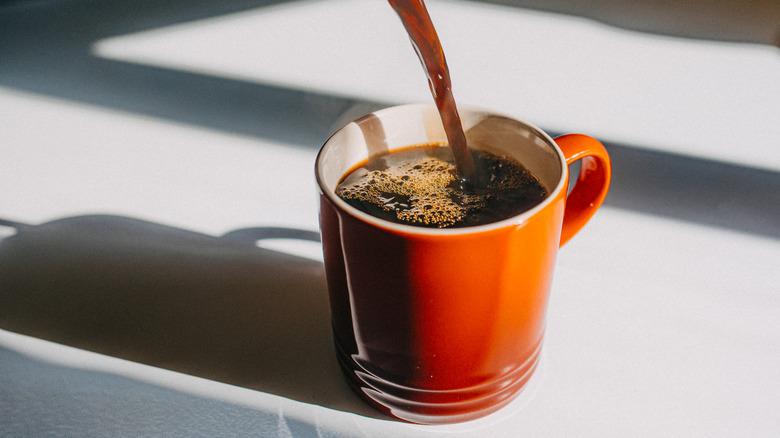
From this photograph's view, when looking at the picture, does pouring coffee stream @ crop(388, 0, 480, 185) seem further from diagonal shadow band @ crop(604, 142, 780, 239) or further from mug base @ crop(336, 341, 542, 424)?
diagonal shadow band @ crop(604, 142, 780, 239)

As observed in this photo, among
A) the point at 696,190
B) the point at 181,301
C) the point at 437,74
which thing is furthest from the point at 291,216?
the point at 696,190

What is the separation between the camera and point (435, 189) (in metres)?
0.58

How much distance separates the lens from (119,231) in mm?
737

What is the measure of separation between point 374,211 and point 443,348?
0.13m

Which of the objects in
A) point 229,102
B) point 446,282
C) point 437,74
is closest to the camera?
point 446,282

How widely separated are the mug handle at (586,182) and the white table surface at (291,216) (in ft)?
0.35

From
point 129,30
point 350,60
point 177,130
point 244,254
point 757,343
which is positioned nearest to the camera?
point 757,343

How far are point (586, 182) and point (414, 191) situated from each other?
155 mm

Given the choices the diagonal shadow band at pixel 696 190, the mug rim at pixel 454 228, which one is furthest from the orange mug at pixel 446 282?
the diagonal shadow band at pixel 696 190

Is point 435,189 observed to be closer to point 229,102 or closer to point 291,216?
point 291,216

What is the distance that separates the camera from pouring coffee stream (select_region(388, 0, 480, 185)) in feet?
1.77

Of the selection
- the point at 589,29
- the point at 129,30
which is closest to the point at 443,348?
the point at 589,29

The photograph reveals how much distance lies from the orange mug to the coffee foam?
0.07 feet

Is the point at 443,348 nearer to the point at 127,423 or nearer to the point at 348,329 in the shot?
the point at 348,329
